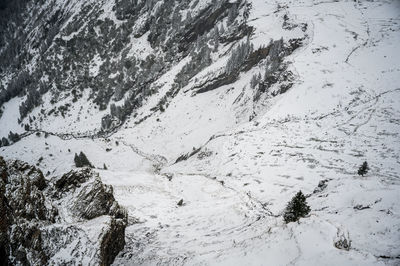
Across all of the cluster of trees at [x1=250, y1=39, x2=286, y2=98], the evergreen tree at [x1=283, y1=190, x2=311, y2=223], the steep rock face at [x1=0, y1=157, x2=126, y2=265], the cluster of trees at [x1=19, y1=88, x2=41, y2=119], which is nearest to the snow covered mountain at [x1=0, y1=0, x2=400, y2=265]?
the steep rock face at [x1=0, y1=157, x2=126, y2=265]

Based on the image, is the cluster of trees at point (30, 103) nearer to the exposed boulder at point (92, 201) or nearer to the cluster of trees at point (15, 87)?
the cluster of trees at point (15, 87)

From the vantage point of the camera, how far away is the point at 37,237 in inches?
483

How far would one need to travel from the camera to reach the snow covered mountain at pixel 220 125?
14.1 metres

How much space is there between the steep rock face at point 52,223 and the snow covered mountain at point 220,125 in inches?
4.9

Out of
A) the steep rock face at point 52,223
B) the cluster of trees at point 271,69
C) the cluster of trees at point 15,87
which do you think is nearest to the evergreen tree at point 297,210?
the steep rock face at point 52,223

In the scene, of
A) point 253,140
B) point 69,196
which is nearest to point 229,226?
point 69,196

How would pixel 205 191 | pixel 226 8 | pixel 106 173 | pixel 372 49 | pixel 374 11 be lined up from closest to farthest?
pixel 205 191
pixel 106 173
pixel 372 49
pixel 374 11
pixel 226 8

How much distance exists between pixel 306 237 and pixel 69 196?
44.0 ft

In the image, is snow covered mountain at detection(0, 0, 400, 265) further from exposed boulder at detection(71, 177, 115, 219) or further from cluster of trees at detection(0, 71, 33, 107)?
cluster of trees at detection(0, 71, 33, 107)

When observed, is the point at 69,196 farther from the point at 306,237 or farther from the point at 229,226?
the point at 306,237

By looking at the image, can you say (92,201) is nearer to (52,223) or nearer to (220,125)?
(52,223)

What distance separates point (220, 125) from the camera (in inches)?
2040

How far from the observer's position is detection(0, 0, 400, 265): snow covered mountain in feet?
46.1

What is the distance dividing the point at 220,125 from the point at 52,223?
40067 mm
